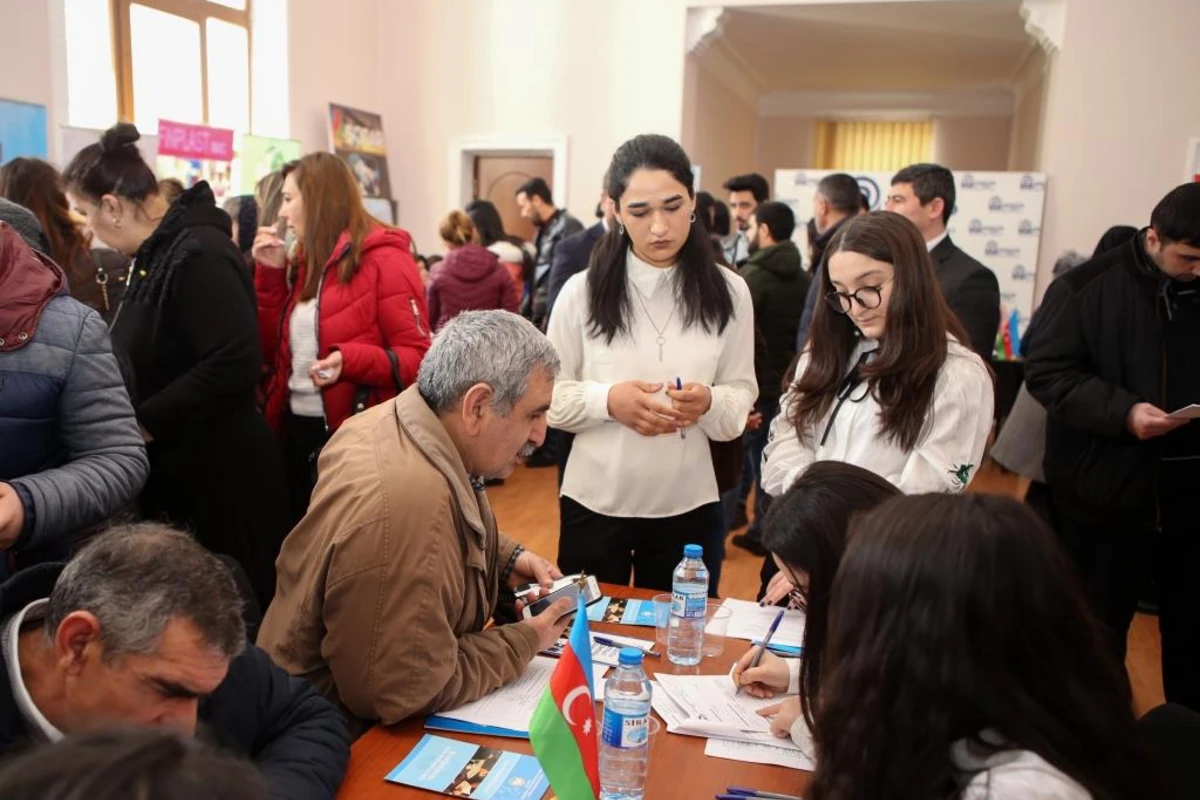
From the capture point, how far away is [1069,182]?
686cm

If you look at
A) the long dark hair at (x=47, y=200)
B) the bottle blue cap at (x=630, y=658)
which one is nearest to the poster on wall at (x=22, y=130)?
the long dark hair at (x=47, y=200)

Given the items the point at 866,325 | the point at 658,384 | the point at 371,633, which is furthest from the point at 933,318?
the point at 371,633

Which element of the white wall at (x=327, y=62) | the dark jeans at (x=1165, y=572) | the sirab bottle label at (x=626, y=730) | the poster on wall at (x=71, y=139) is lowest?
the dark jeans at (x=1165, y=572)

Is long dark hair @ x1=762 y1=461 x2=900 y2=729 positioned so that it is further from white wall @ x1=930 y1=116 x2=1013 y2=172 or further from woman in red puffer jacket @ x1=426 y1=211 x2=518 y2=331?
white wall @ x1=930 y1=116 x2=1013 y2=172

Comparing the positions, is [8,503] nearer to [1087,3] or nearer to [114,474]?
[114,474]

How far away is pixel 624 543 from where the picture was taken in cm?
222

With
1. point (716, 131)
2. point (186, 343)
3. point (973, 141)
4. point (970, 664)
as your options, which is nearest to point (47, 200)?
point (186, 343)

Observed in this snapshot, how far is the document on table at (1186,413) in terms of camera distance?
216cm

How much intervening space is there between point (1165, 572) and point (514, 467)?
1.81m

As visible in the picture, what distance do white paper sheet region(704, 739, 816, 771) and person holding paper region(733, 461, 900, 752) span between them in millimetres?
24

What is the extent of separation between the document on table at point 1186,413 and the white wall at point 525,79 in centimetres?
590

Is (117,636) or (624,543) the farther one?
(624,543)

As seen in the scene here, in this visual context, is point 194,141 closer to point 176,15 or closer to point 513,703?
point 176,15

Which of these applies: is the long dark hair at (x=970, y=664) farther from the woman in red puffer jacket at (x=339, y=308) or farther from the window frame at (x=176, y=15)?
the window frame at (x=176, y=15)
